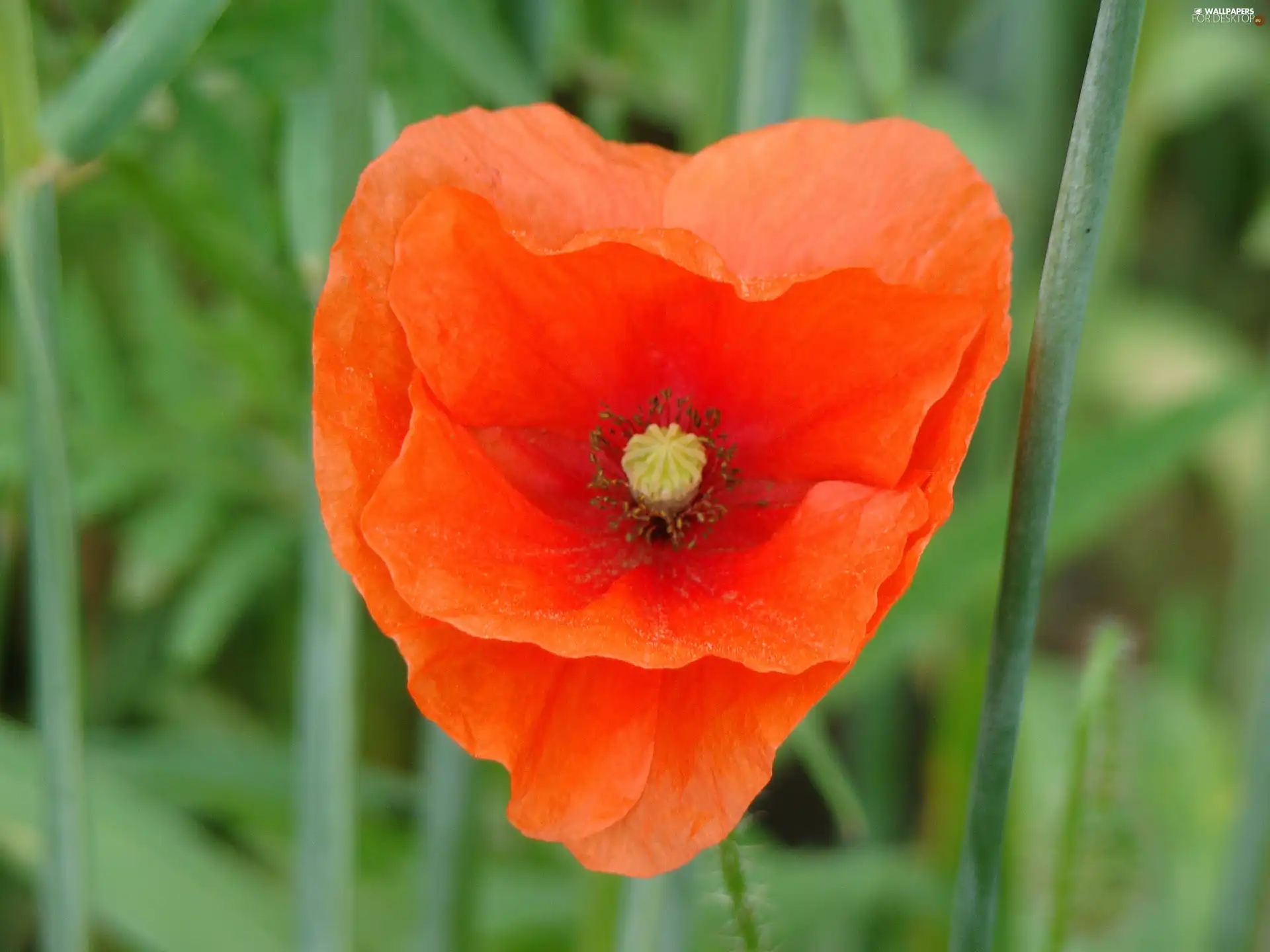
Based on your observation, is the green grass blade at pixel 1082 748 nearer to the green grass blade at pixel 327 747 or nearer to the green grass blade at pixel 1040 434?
the green grass blade at pixel 1040 434

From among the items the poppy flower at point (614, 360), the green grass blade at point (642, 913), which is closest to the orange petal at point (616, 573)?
the poppy flower at point (614, 360)

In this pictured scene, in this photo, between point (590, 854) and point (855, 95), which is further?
point (855, 95)

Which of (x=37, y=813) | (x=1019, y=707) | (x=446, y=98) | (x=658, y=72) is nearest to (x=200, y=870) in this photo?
(x=37, y=813)

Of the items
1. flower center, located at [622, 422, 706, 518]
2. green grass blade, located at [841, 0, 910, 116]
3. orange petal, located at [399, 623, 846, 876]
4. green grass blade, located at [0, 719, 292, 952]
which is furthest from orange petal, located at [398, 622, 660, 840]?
green grass blade, located at [0, 719, 292, 952]

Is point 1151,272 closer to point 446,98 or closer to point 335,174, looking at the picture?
point 446,98

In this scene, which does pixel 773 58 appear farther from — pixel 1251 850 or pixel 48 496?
pixel 1251 850

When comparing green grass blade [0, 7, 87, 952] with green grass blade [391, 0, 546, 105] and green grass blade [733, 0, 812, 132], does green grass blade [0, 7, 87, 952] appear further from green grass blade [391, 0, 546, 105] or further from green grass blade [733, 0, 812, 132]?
green grass blade [733, 0, 812, 132]
